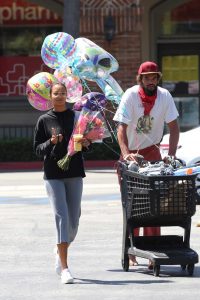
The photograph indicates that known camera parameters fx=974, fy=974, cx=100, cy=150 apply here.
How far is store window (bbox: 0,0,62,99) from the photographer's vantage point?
24.1 metres

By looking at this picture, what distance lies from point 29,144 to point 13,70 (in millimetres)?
3252

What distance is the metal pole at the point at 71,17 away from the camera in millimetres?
21562

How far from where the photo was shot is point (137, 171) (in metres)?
8.88

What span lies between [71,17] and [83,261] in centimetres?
1245

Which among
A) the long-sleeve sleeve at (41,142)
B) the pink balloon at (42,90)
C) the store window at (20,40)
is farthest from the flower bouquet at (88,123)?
the store window at (20,40)

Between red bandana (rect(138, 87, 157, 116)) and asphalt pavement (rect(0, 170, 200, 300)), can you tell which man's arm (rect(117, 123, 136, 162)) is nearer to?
red bandana (rect(138, 87, 157, 116))

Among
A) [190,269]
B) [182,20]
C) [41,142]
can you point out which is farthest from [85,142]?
[182,20]

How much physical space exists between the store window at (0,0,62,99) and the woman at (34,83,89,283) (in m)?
15.2

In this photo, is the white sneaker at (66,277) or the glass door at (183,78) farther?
the glass door at (183,78)

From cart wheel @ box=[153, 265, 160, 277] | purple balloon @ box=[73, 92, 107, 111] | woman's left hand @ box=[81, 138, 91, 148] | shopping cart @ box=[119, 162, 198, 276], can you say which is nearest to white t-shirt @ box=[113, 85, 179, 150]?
purple balloon @ box=[73, 92, 107, 111]

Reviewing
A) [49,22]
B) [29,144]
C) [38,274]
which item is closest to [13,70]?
[49,22]

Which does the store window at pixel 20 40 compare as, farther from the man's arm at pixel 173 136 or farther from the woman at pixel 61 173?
the woman at pixel 61 173

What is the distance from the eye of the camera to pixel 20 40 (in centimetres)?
2427

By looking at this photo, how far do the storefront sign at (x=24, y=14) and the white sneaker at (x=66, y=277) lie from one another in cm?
1614
